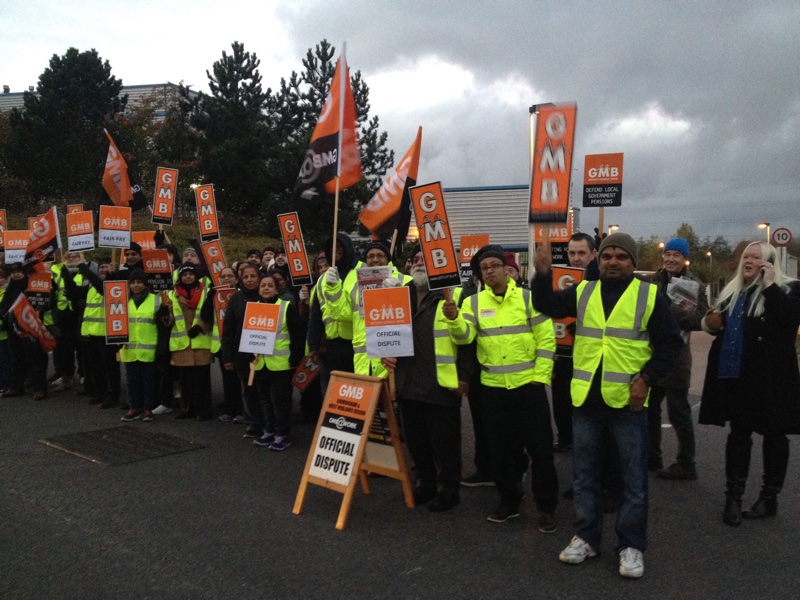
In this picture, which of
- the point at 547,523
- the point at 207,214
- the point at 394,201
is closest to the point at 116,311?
the point at 207,214

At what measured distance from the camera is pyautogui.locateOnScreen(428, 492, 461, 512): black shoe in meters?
5.37

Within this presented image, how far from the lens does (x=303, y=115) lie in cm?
2877

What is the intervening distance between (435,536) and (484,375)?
1.17 metres

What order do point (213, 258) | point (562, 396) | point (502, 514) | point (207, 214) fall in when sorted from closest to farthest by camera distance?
point (502, 514) → point (562, 396) → point (213, 258) → point (207, 214)

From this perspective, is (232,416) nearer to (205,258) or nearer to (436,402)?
(205,258)

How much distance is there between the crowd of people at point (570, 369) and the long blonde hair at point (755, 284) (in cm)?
1

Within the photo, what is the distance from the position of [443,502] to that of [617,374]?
1898 millimetres

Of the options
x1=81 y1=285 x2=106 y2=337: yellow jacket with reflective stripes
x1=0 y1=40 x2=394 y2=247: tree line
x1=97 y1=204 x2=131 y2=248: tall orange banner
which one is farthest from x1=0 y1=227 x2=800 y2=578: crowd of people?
x1=0 y1=40 x2=394 y2=247: tree line

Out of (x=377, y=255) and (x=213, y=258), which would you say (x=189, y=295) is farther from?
(x=377, y=255)

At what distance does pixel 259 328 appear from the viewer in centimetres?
720

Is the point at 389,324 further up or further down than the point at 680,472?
further up

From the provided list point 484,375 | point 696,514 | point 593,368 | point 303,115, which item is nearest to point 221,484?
point 484,375

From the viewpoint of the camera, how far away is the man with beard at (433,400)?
17.4 feet

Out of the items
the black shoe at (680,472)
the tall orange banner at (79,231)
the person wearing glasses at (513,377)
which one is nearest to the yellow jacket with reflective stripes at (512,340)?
the person wearing glasses at (513,377)
